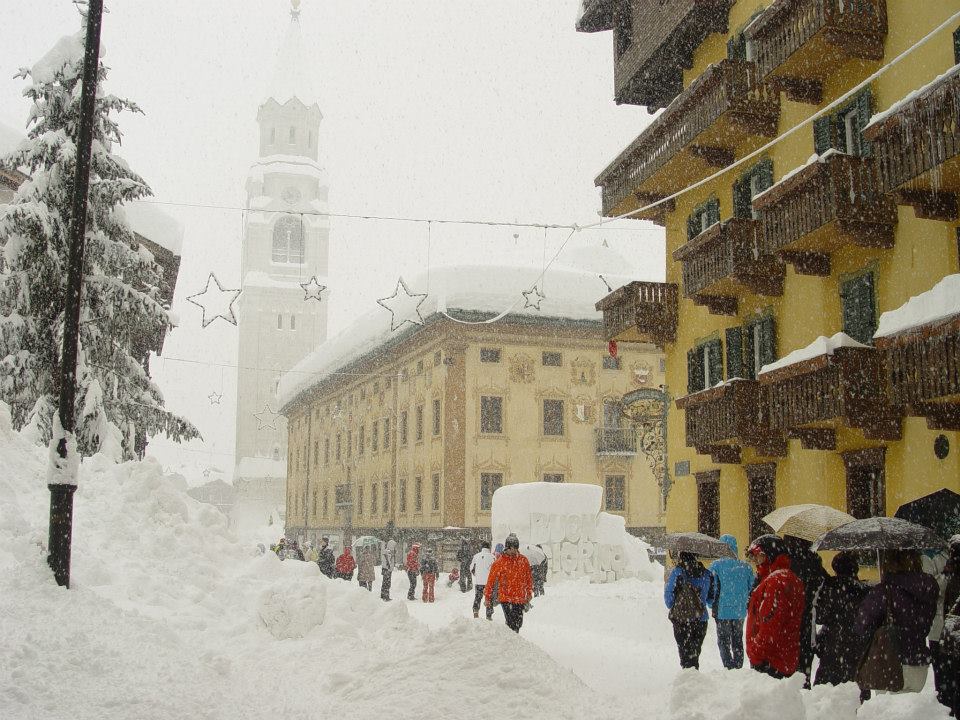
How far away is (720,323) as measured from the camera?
21219mm

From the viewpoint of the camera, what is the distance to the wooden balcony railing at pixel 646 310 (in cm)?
2300

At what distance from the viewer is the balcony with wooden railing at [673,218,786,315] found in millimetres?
18328

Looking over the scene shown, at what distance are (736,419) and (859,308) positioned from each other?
3093 millimetres

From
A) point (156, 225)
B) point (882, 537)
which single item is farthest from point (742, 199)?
point (156, 225)

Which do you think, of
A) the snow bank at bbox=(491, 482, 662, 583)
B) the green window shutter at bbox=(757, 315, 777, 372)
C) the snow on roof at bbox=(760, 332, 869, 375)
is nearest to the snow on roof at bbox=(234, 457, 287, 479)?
the snow bank at bbox=(491, 482, 662, 583)

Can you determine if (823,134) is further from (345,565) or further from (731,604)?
(345,565)

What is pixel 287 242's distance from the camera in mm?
107875

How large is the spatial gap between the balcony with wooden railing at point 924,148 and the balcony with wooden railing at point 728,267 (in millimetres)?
4208

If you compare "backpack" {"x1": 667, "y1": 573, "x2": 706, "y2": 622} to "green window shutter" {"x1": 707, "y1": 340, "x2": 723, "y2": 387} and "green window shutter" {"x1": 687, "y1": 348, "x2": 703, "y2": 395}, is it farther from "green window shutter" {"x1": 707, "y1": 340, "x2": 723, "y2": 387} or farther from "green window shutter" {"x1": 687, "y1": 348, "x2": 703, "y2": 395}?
"green window shutter" {"x1": 687, "y1": 348, "x2": 703, "y2": 395}

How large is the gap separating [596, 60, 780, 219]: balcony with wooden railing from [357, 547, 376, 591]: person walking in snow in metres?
11.6

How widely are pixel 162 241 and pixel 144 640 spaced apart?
66.3 ft

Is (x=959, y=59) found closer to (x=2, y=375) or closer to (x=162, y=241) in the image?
(x=2, y=375)

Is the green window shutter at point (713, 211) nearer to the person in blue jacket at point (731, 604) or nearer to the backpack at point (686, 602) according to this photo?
the person in blue jacket at point (731, 604)

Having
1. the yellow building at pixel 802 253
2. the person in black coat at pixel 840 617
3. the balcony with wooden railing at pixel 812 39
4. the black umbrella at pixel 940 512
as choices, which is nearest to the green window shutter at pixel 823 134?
the yellow building at pixel 802 253
